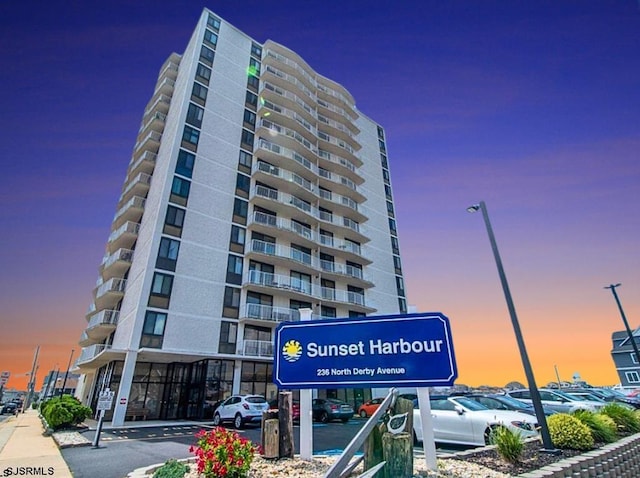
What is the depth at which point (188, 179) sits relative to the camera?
935 inches

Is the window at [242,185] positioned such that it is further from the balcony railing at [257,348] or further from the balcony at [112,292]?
the balcony railing at [257,348]

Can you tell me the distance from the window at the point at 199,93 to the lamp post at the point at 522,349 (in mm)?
23678

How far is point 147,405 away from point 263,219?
48.0ft

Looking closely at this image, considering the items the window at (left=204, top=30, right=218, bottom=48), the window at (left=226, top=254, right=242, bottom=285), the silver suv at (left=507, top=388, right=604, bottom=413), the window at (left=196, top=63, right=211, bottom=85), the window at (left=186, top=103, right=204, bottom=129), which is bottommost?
the silver suv at (left=507, top=388, right=604, bottom=413)

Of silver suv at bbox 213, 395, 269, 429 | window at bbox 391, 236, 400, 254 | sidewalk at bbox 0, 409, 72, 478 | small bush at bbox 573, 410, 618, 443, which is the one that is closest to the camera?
sidewalk at bbox 0, 409, 72, 478

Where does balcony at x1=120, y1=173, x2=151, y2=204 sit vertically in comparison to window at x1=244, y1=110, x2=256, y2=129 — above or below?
below

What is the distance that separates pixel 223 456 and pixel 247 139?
2724 cm

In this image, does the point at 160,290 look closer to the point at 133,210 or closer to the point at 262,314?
the point at 262,314

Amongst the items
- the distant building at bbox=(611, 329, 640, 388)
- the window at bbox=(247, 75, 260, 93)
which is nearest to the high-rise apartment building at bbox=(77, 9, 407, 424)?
the window at bbox=(247, 75, 260, 93)

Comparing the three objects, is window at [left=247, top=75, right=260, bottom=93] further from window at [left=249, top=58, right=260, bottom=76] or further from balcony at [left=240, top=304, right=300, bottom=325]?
balcony at [left=240, top=304, right=300, bottom=325]

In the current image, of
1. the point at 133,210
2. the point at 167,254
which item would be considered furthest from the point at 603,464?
the point at 133,210

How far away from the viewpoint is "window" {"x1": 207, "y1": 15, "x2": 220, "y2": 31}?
30603 millimetres

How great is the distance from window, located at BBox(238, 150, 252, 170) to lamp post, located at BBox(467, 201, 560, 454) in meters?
20.6

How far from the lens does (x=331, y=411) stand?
734 inches
